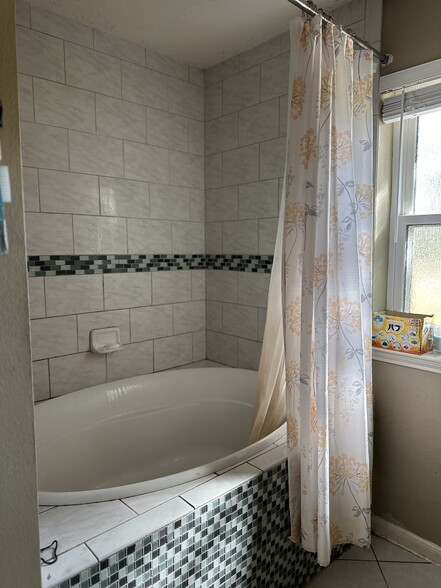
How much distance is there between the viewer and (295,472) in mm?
1569

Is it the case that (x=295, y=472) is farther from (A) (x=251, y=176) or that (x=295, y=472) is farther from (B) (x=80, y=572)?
(A) (x=251, y=176)

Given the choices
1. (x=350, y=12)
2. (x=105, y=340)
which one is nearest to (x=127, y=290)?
(x=105, y=340)

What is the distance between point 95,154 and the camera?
2.37m

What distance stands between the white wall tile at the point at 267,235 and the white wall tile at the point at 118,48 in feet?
4.01

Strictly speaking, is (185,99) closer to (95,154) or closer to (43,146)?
(95,154)

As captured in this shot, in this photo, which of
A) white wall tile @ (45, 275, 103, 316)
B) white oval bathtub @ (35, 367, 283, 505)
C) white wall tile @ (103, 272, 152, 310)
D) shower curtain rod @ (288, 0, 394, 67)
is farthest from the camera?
white wall tile @ (103, 272, 152, 310)

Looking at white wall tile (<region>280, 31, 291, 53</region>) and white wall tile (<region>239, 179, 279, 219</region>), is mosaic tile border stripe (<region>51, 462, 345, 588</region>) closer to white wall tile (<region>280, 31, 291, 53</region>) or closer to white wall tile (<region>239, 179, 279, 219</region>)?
white wall tile (<region>239, 179, 279, 219</region>)

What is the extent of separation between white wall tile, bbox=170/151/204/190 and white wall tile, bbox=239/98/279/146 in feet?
1.20

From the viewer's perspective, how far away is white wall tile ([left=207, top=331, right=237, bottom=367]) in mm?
2865

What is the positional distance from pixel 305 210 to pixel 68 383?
166 centimetres

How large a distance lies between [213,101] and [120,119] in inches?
27.5

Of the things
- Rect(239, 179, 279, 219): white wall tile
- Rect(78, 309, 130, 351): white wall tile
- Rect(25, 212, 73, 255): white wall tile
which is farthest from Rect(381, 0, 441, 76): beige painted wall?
Rect(78, 309, 130, 351): white wall tile

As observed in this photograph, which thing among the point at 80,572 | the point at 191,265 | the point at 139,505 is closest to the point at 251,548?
the point at 139,505

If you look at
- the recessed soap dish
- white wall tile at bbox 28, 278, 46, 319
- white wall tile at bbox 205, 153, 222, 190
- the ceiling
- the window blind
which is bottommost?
the recessed soap dish
